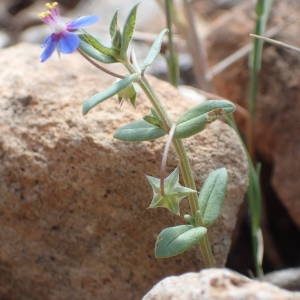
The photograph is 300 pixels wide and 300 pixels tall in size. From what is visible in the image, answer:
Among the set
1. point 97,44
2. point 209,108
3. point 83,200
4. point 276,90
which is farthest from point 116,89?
point 276,90

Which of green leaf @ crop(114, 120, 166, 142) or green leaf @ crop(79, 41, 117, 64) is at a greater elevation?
green leaf @ crop(79, 41, 117, 64)

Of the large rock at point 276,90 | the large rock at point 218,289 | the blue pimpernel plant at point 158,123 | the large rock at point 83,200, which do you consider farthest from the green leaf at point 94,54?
the large rock at point 276,90

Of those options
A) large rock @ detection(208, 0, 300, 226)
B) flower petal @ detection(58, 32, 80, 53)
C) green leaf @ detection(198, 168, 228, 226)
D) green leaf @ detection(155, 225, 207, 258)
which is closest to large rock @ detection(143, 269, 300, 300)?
green leaf @ detection(155, 225, 207, 258)

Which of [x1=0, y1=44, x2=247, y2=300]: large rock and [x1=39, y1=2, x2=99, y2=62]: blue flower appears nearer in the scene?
[x1=39, y1=2, x2=99, y2=62]: blue flower

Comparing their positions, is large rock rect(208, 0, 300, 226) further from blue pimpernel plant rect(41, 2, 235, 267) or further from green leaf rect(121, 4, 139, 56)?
green leaf rect(121, 4, 139, 56)

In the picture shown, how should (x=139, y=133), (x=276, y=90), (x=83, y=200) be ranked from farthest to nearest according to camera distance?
(x=276, y=90) → (x=83, y=200) → (x=139, y=133)

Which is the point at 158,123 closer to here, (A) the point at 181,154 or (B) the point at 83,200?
(A) the point at 181,154

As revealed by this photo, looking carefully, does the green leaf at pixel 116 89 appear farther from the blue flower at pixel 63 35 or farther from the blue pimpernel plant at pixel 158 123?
the blue flower at pixel 63 35

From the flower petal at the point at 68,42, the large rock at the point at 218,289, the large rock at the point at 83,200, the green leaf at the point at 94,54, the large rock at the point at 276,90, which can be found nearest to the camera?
the large rock at the point at 218,289
